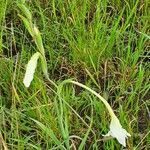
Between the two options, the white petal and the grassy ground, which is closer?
the white petal

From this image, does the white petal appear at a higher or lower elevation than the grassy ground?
higher

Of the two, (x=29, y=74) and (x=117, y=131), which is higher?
(x=29, y=74)

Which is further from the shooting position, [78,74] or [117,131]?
[78,74]

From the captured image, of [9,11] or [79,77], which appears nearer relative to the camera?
[79,77]

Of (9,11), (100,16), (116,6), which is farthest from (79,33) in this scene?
(9,11)

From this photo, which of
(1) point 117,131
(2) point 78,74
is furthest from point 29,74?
(2) point 78,74

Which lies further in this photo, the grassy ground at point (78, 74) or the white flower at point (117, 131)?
the grassy ground at point (78, 74)

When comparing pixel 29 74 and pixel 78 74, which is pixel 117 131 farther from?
pixel 78 74

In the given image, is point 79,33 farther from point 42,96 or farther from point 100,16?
point 42,96
